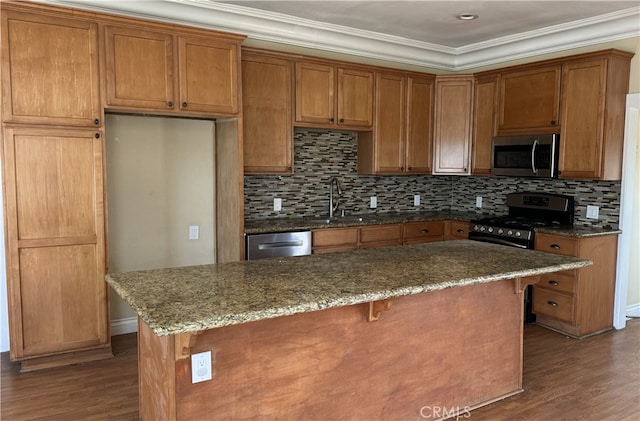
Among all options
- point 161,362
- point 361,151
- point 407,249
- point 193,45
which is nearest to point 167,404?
point 161,362

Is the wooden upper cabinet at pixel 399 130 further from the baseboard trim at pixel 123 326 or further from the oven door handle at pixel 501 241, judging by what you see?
the baseboard trim at pixel 123 326

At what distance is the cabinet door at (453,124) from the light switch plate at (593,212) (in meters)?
1.26

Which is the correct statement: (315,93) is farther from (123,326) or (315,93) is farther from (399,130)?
(123,326)

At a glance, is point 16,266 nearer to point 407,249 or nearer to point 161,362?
point 161,362

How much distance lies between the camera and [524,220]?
4.80 m

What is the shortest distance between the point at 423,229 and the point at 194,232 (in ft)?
7.50

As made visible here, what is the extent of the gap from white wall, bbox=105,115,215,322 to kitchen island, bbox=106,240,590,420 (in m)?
1.79

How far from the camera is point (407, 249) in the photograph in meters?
3.17

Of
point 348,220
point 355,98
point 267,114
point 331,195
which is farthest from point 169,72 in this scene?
point 348,220

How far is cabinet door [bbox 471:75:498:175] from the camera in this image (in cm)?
507

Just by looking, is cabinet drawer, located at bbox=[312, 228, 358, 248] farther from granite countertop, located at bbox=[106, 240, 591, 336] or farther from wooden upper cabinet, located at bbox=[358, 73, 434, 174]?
granite countertop, located at bbox=[106, 240, 591, 336]

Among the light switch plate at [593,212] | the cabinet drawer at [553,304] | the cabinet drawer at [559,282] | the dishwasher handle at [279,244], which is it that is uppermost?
the light switch plate at [593,212]

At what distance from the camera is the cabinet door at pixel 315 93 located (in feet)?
14.7

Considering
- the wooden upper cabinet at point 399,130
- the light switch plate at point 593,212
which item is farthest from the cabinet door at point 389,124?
the light switch plate at point 593,212
